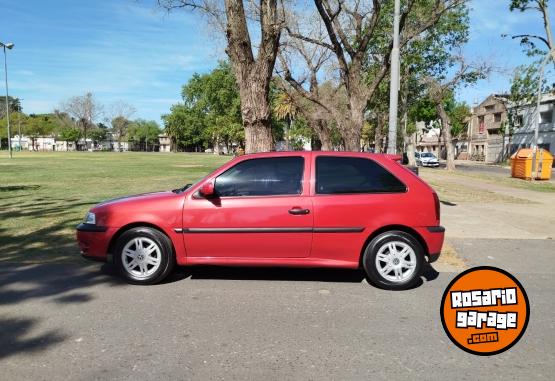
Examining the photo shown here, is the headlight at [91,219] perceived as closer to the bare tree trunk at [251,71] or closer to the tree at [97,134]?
the bare tree trunk at [251,71]

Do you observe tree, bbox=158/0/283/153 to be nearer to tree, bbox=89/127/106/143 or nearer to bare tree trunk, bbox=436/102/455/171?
bare tree trunk, bbox=436/102/455/171

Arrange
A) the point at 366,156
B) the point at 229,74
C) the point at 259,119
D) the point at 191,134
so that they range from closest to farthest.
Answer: the point at 366,156 → the point at 259,119 → the point at 229,74 → the point at 191,134

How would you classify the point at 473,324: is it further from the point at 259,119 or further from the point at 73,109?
the point at 73,109

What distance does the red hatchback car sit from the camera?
15.9 ft

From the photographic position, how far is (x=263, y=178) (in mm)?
5012

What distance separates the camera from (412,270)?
4848mm

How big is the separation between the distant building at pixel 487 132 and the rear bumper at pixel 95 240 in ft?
184

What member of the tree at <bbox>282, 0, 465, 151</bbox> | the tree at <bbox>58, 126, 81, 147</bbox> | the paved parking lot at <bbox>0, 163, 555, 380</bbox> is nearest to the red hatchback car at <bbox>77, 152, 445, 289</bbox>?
the paved parking lot at <bbox>0, 163, 555, 380</bbox>

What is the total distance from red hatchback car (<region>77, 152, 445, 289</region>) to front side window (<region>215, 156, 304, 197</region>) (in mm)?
11

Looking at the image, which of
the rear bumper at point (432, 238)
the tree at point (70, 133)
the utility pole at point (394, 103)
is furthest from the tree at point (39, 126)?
the rear bumper at point (432, 238)

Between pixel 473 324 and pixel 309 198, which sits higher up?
pixel 309 198

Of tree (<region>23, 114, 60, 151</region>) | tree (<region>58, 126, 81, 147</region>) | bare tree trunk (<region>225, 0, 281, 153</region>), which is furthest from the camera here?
tree (<region>58, 126, 81, 147</region>)

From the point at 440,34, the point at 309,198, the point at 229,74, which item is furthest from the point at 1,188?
the point at 229,74

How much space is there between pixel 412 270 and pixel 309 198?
138 cm
